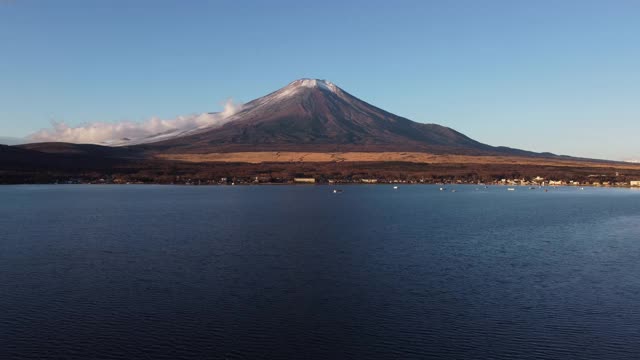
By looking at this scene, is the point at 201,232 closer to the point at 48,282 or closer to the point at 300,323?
the point at 48,282

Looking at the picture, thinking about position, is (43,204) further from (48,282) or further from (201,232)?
(48,282)

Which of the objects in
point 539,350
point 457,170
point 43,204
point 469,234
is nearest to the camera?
point 539,350

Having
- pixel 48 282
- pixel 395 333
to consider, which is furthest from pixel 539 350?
pixel 48 282

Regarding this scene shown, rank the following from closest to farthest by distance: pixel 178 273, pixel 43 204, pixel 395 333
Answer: pixel 395 333, pixel 178 273, pixel 43 204

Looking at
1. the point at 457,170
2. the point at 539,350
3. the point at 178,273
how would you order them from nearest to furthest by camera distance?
1. the point at 539,350
2. the point at 178,273
3. the point at 457,170

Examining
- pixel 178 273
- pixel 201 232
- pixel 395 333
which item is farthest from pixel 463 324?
pixel 201 232

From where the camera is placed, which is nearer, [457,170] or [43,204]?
[43,204]
